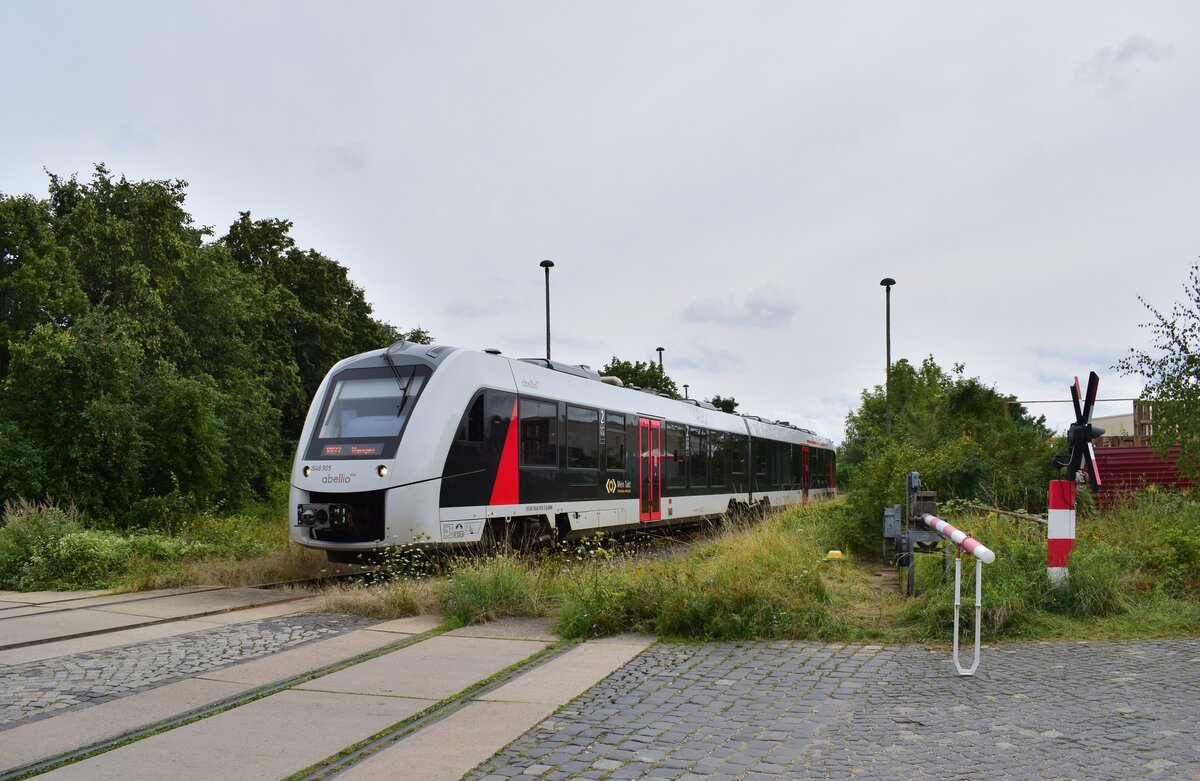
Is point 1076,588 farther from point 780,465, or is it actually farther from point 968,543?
point 780,465

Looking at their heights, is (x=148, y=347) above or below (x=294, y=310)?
below

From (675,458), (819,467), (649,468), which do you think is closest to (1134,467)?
(675,458)

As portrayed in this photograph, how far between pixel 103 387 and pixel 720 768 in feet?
63.7

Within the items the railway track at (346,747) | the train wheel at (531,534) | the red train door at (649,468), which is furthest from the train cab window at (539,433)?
the railway track at (346,747)

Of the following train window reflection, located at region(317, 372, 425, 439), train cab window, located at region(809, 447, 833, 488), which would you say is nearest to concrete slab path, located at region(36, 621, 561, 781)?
train window reflection, located at region(317, 372, 425, 439)

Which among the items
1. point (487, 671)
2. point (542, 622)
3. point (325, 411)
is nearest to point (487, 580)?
point (542, 622)

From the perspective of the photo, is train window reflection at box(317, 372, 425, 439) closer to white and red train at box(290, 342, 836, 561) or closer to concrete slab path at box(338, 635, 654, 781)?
white and red train at box(290, 342, 836, 561)

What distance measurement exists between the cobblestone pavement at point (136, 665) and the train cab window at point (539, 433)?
497 centimetres

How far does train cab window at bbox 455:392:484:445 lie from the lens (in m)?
12.5

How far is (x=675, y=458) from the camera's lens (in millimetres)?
19875

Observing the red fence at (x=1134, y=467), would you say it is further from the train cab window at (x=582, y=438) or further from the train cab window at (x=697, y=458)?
the train cab window at (x=582, y=438)

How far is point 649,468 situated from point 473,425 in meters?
6.32

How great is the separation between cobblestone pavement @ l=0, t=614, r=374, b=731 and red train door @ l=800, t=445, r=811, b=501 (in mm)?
24044

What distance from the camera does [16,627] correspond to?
8727 mm
